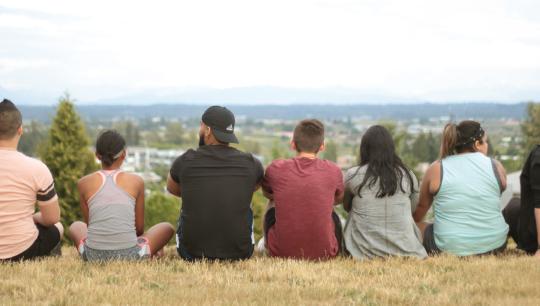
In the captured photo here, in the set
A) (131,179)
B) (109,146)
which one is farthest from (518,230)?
(109,146)

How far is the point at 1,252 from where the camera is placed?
6.90 m

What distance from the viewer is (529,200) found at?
7688 mm

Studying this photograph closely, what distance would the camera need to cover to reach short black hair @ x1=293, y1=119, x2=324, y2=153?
740 cm

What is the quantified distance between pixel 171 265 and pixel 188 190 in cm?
75

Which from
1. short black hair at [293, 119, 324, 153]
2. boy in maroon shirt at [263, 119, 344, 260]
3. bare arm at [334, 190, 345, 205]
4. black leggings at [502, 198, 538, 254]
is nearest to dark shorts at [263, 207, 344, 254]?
boy in maroon shirt at [263, 119, 344, 260]

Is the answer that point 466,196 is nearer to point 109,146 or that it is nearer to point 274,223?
point 274,223

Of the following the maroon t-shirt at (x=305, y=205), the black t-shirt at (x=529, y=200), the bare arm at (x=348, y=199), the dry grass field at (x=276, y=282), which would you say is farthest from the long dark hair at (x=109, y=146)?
the black t-shirt at (x=529, y=200)

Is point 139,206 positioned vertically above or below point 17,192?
below

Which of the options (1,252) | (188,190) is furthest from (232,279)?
(1,252)

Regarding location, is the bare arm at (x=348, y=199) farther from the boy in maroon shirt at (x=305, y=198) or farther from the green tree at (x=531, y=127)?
the green tree at (x=531, y=127)

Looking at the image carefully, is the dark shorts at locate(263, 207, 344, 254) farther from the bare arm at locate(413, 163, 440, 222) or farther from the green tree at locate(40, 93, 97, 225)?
the green tree at locate(40, 93, 97, 225)

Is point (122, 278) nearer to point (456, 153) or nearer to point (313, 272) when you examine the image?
point (313, 272)

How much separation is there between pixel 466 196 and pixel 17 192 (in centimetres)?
442

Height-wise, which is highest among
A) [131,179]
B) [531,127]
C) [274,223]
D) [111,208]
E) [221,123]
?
[221,123]
